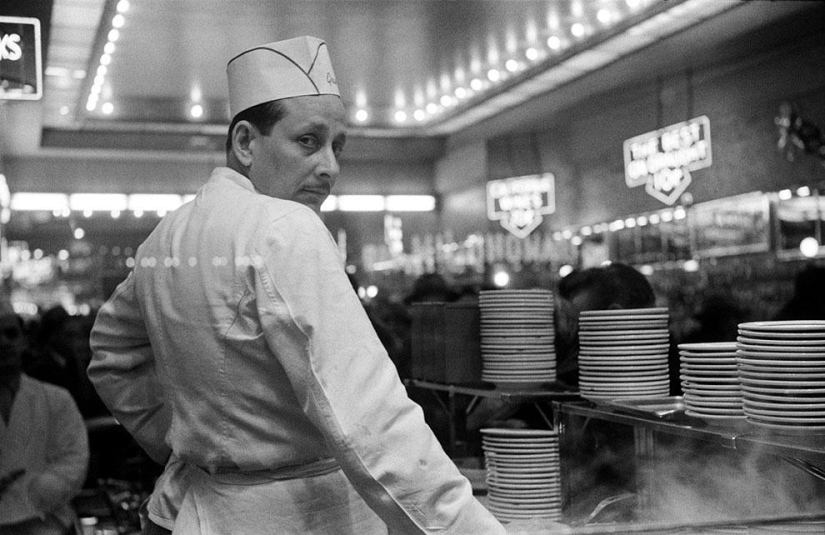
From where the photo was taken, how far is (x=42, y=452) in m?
2.93

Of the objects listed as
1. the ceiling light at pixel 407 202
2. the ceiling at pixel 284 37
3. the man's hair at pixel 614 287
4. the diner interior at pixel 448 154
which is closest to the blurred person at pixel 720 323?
the diner interior at pixel 448 154

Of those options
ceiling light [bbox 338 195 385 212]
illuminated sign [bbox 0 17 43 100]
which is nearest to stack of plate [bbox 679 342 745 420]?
ceiling light [bbox 338 195 385 212]

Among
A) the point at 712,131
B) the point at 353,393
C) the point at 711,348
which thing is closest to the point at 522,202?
the point at 712,131

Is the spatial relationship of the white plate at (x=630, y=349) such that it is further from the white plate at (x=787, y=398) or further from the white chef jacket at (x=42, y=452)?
the white chef jacket at (x=42, y=452)

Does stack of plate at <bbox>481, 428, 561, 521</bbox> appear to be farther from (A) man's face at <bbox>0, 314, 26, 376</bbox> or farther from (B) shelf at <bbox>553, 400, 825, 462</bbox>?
(A) man's face at <bbox>0, 314, 26, 376</bbox>

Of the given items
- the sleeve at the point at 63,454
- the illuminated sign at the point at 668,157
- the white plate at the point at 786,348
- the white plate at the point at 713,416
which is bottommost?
the sleeve at the point at 63,454

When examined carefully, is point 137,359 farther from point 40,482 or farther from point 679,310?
point 679,310

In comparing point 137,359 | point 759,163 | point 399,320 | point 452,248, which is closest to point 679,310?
point 759,163

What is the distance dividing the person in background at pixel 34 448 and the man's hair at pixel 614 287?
1607mm

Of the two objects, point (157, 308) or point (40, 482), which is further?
point (40, 482)

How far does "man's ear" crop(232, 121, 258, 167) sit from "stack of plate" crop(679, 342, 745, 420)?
0.93m

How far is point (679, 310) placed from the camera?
6656 mm

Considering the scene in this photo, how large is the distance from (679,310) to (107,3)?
4.75 m

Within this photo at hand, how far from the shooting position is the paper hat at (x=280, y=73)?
168 centimetres
